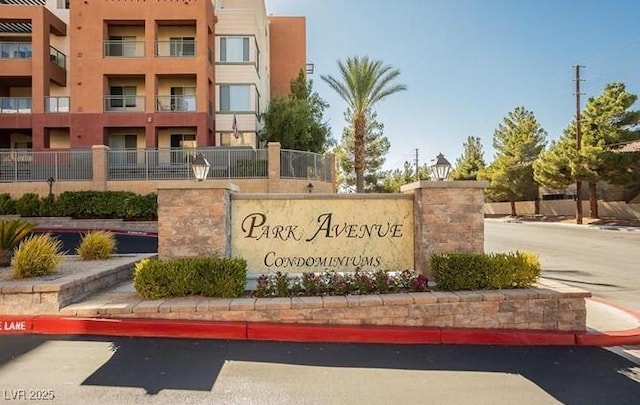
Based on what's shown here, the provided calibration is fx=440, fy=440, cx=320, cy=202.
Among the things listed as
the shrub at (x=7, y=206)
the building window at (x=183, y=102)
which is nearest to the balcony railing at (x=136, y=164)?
the shrub at (x=7, y=206)

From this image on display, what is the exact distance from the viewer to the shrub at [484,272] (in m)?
6.55

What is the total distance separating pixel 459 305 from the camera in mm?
6113

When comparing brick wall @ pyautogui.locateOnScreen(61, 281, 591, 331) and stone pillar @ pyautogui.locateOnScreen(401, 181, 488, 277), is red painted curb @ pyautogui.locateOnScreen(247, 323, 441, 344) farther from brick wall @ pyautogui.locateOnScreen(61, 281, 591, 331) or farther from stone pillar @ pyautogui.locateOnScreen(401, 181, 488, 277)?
stone pillar @ pyautogui.locateOnScreen(401, 181, 488, 277)

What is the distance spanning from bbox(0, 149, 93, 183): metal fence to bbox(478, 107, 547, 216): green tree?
123 feet

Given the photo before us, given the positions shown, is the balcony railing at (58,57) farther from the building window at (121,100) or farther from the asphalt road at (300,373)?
the asphalt road at (300,373)

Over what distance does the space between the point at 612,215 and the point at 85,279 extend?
132ft

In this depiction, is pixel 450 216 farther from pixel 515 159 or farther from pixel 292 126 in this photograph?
pixel 515 159

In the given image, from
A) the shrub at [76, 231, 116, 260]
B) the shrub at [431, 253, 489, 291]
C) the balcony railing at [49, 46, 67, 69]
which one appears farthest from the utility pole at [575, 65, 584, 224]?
the balcony railing at [49, 46, 67, 69]

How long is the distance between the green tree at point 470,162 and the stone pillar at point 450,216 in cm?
5012

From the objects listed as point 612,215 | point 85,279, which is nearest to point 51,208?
point 85,279

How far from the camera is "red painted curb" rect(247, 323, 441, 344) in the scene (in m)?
5.80

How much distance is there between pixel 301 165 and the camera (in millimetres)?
23953

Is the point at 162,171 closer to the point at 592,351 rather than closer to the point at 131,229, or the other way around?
the point at 131,229

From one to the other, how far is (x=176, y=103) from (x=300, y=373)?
82.2 ft
